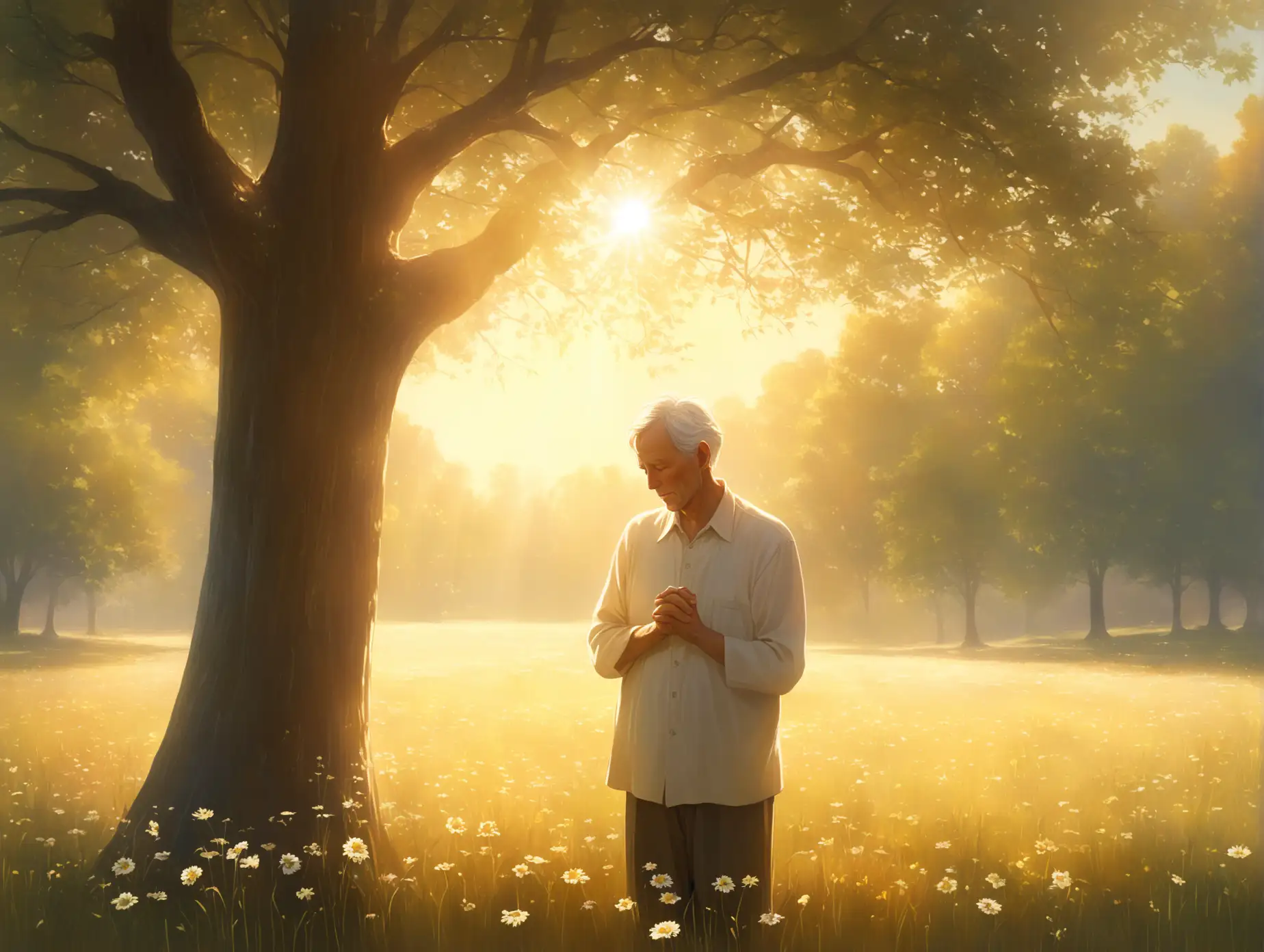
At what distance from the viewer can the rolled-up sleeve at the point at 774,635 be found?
4.69 metres

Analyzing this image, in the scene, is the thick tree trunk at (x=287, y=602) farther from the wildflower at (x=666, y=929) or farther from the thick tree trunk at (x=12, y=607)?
the thick tree trunk at (x=12, y=607)

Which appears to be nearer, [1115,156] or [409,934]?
[409,934]

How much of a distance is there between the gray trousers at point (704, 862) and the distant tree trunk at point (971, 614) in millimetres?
27014

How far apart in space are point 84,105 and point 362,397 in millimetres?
4579

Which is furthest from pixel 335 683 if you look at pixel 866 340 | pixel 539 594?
pixel 539 594

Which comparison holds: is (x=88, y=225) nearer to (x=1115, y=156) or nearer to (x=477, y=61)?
(x=477, y=61)

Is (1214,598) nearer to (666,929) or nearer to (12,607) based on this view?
(666,929)

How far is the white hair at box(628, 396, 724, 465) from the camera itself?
474 cm

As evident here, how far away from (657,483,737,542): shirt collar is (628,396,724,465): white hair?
0.81ft

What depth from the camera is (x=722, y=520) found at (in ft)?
16.1

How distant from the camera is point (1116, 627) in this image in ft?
112

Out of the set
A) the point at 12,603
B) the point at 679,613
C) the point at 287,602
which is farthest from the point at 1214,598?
the point at 12,603

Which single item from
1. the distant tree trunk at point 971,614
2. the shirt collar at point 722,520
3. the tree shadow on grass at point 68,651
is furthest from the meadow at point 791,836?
the distant tree trunk at point 971,614

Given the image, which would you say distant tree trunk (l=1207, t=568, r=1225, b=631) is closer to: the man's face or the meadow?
the meadow
